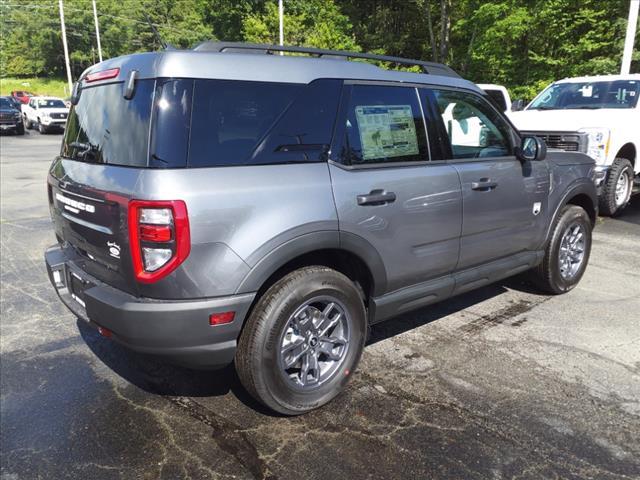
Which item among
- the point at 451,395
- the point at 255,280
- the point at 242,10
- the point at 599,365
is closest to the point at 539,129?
the point at 599,365

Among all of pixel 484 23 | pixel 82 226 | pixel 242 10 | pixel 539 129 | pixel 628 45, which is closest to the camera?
pixel 82 226

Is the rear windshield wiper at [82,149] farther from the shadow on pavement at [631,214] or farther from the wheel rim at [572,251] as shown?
the shadow on pavement at [631,214]

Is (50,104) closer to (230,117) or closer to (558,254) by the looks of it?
(558,254)

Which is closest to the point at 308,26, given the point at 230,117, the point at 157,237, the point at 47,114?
the point at 47,114

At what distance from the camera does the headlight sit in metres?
7.26

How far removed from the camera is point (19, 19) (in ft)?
229

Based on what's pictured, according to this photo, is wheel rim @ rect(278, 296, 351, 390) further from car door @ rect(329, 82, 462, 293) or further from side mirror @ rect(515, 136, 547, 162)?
side mirror @ rect(515, 136, 547, 162)

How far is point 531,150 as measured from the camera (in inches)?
157

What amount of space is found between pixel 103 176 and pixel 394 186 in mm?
Answer: 1619

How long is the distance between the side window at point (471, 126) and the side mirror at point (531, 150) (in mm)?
80

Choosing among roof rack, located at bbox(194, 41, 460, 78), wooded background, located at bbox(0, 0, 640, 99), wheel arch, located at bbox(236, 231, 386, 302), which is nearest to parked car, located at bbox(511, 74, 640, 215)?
roof rack, located at bbox(194, 41, 460, 78)

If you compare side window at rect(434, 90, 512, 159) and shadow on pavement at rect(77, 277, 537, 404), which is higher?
side window at rect(434, 90, 512, 159)

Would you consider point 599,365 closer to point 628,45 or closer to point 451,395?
point 451,395

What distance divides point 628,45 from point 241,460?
47.2 feet
